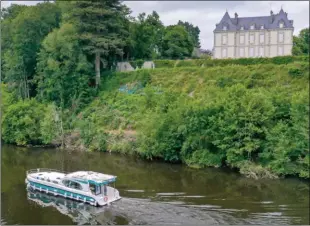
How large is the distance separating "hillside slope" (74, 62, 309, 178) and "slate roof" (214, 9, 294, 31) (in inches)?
385

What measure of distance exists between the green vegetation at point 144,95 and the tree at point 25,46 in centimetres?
9

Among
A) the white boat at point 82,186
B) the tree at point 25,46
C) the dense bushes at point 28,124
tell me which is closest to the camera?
the white boat at point 82,186

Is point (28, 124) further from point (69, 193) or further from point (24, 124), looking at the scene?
point (69, 193)

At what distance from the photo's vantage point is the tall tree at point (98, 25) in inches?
1192

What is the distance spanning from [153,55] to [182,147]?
1638 cm

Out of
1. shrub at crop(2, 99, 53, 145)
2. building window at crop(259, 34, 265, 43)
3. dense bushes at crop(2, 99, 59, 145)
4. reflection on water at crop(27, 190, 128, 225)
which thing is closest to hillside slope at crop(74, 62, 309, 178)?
dense bushes at crop(2, 99, 59, 145)

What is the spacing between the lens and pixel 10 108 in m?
28.7

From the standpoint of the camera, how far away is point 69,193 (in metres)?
16.1

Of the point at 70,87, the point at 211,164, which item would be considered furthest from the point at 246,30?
the point at 211,164

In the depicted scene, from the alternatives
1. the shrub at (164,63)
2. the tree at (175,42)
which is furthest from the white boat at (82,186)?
the tree at (175,42)

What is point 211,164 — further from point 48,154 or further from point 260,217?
point 48,154

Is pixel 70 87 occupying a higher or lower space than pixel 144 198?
higher

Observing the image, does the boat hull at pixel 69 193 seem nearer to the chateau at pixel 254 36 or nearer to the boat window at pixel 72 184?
the boat window at pixel 72 184

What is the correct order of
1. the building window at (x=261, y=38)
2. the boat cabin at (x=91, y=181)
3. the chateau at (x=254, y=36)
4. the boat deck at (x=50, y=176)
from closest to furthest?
the boat cabin at (x=91, y=181), the boat deck at (x=50, y=176), the chateau at (x=254, y=36), the building window at (x=261, y=38)
